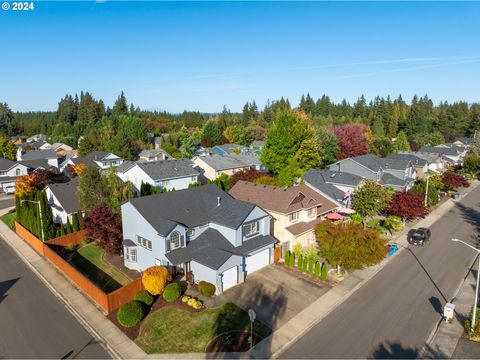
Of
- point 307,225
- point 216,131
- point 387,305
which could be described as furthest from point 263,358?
point 216,131

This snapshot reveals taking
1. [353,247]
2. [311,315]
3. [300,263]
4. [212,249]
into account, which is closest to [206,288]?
[212,249]

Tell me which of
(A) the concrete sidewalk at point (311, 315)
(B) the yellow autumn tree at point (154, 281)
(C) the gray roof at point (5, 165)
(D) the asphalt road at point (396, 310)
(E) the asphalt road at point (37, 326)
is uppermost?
(C) the gray roof at point (5, 165)

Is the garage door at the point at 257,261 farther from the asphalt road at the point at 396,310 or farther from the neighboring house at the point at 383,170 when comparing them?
the neighboring house at the point at 383,170

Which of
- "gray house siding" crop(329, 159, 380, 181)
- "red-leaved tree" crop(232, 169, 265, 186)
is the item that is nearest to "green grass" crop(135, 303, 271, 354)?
"red-leaved tree" crop(232, 169, 265, 186)

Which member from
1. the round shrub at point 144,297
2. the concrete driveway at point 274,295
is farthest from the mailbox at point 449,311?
the round shrub at point 144,297

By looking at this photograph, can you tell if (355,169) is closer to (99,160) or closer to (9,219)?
(9,219)
